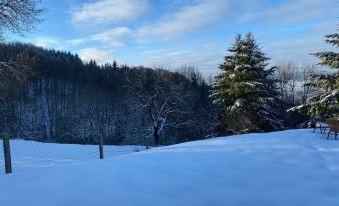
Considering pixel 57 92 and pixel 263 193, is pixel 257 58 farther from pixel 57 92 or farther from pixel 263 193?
pixel 57 92

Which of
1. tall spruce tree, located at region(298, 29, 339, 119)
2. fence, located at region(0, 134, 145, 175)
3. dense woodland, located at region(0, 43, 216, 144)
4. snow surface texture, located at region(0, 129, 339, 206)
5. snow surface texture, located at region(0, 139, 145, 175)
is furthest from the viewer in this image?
dense woodland, located at region(0, 43, 216, 144)

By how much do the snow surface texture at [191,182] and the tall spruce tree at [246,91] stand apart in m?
21.5

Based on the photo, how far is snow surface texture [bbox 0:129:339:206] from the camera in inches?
202

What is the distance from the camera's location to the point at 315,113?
2102 centimetres

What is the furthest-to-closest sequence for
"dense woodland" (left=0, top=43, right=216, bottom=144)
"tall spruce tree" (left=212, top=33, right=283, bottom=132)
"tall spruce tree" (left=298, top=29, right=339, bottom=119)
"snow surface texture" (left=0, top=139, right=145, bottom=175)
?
"dense woodland" (left=0, top=43, right=216, bottom=144) → "tall spruce tree" (left=212, top=33, right=283, bottom=132) → "tall spruce tree" (left=298, top=29, right=339, bottom=119) → "snow surface texture" (left=0, top=139, right=145, bottom=175)

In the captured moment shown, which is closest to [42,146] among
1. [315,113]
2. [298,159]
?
[315,113]

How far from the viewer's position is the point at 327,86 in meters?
20.8

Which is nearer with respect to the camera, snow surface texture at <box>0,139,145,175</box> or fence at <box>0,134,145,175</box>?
fence at <box>0,134,145,175</box>

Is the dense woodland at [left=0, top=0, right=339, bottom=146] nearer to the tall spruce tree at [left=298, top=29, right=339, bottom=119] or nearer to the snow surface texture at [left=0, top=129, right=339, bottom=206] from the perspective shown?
the tall spruce tree at [left=298, top=29, right=339, bottom=119]

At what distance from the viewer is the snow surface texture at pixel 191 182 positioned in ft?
16.9

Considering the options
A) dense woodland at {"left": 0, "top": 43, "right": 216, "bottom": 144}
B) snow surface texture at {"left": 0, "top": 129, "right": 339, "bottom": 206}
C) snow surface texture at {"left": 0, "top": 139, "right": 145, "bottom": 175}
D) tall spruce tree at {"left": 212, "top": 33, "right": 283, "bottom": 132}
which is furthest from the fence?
tall spruce tree at {"left": 212, "top": 33, "right": 283, "bottom": 132}

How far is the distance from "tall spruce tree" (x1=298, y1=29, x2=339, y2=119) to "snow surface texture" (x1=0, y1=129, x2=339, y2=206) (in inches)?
518

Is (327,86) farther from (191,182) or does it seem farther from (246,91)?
(191,182)

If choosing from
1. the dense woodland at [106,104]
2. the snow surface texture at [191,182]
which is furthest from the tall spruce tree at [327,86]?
the dense woodland at [106,104]
